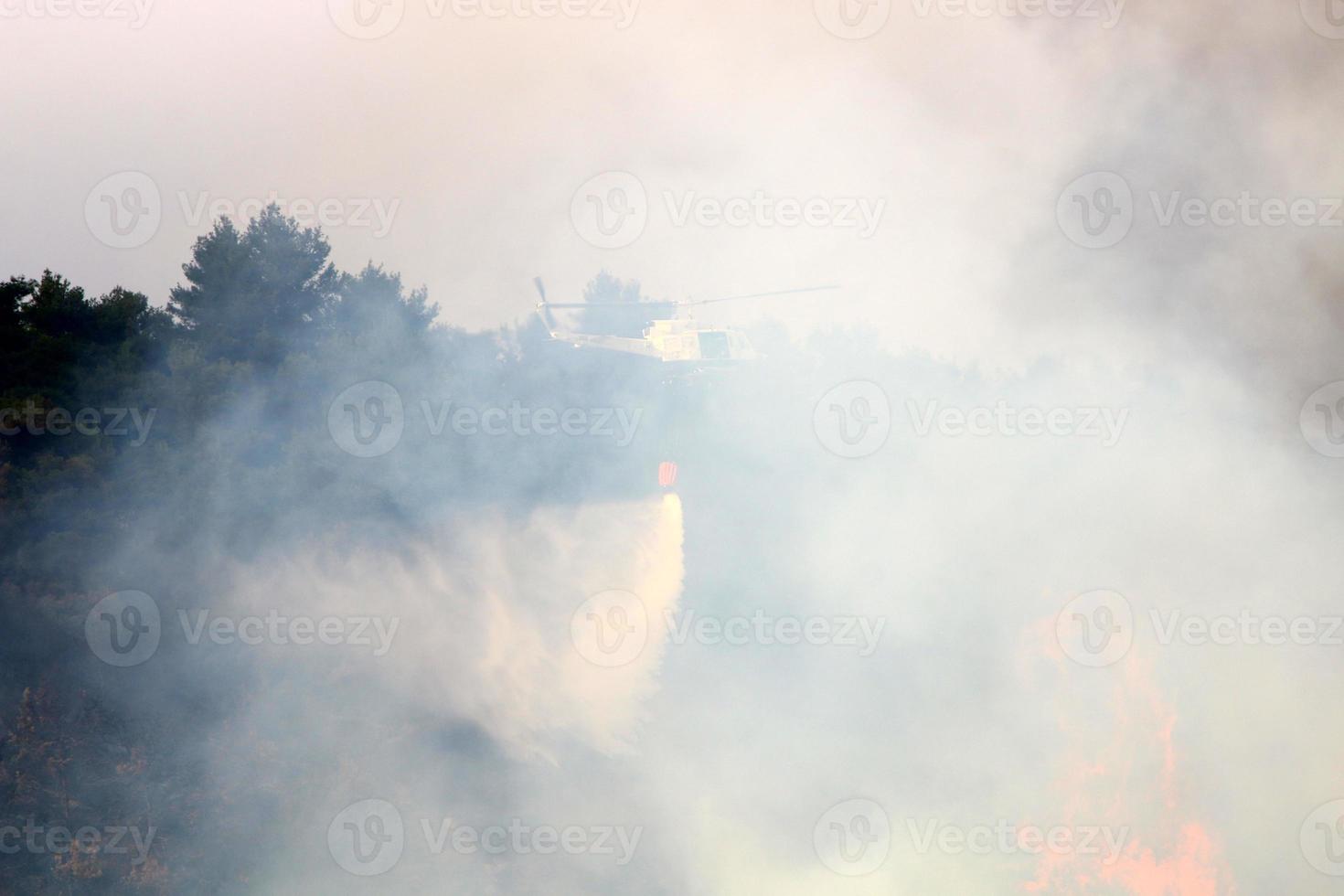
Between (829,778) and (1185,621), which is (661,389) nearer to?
(829,778)

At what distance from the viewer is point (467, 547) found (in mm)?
29922

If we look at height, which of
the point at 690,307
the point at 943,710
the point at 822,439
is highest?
the point at 690,307

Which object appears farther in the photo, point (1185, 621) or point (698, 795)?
point (698, 795)

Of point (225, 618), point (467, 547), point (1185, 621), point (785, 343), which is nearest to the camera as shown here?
point (1185, 621)

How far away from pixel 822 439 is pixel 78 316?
24881mm

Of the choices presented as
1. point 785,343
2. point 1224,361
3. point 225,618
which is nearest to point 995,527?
point 1224,361

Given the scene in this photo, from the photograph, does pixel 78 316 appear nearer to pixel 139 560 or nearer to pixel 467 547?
pixel 139 560

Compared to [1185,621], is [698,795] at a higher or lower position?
lower

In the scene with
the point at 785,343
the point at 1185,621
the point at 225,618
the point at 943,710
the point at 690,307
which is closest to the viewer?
the point at 1185,621

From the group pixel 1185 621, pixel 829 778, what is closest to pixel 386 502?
pixel 829 778

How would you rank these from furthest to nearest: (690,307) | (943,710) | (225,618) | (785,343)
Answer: (785,343) < (690,307) < (225,618) < (943,710)

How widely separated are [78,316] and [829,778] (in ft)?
93.5

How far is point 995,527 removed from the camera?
86.7 feet

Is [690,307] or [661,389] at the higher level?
[690,307]
